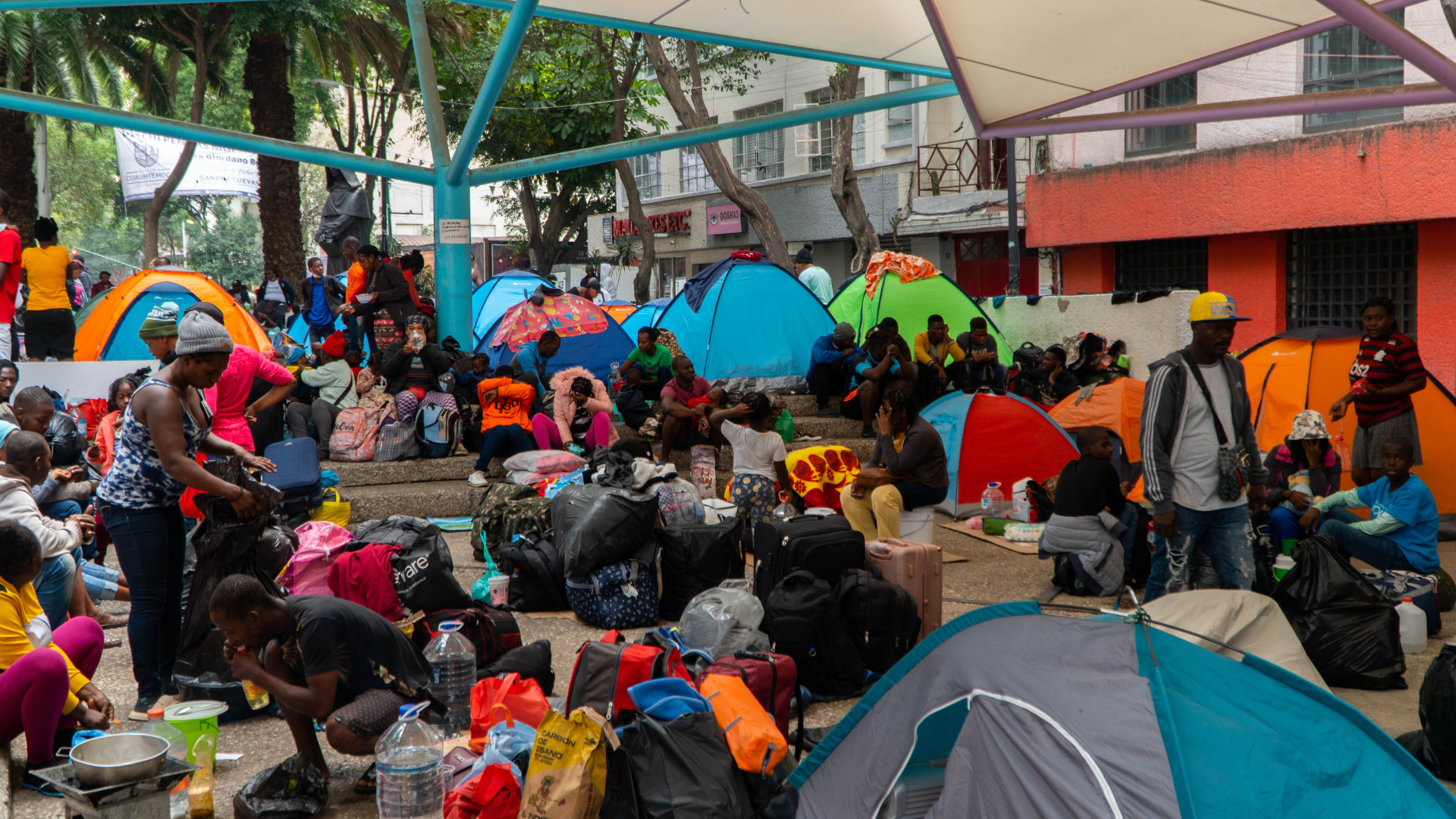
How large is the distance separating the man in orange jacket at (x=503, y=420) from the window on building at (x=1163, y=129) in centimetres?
940

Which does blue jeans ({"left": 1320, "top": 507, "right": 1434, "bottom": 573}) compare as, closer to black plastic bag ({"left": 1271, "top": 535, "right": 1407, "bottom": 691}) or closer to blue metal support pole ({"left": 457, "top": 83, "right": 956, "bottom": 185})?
black plastic bag ({"left": 1271, "top": 535, "right": 1407, "bottom": 691})

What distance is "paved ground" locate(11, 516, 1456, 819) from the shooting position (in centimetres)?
392

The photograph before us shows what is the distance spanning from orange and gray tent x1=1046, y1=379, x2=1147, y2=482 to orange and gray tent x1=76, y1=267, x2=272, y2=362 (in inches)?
341

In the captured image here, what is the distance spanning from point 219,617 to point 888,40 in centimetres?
641

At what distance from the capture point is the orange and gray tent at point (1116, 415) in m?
9.22

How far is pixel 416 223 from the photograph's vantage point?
53.9 m

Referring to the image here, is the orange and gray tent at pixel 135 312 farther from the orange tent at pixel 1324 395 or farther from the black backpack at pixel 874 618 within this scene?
the orange tent at pixel 1324 395

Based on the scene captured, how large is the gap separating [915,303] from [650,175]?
59.3ft

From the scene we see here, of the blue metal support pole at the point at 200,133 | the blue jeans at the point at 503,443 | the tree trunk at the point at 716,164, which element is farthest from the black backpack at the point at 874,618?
the tree trunk at the point at 716,164

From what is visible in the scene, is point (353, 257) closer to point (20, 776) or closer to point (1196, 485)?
point (20, 776)

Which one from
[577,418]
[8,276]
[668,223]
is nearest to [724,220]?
[668,223]

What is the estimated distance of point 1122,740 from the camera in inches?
115

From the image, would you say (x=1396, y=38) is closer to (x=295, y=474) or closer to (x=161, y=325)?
(x=161, y=325)

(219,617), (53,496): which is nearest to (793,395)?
(53,496)
